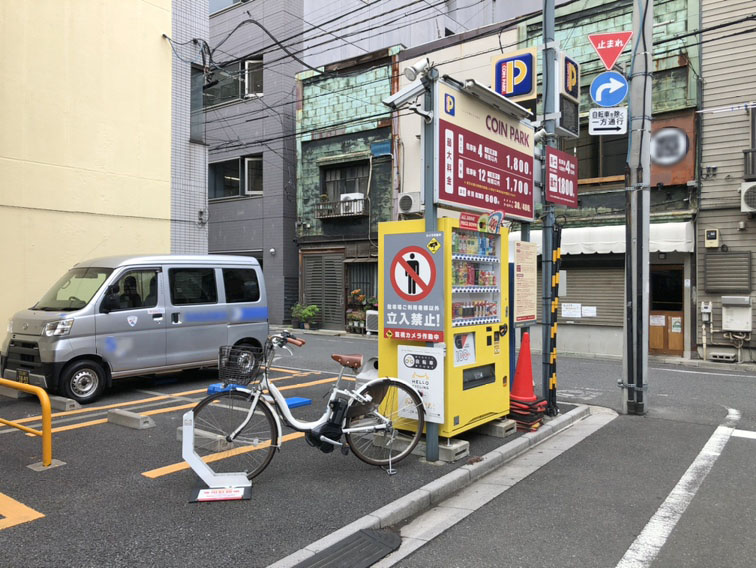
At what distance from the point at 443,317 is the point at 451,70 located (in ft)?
50.8

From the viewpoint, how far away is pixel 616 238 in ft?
49.7

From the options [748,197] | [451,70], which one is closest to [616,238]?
[748,197]

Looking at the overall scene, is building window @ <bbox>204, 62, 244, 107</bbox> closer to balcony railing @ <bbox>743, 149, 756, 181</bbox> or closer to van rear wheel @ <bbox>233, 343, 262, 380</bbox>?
balcony railing @ <bbox>743, 149, 756, 181</bbox>

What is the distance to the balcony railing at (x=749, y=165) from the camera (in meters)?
13.4

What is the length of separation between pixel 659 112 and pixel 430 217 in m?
12.3

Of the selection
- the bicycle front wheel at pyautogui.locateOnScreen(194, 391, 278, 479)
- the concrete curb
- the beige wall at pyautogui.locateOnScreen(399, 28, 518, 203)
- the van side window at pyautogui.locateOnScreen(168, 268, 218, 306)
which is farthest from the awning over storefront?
the bicycle front wheel at pyautogui.locateOnScreen(194, 391, 278, 479)

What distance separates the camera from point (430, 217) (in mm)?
5422

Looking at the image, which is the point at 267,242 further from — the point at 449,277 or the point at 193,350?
the point at 449,277

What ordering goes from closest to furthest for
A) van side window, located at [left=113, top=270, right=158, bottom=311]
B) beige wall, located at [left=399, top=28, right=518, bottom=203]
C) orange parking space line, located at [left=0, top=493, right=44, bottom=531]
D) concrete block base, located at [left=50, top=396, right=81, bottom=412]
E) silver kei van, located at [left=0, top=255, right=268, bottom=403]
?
orange parking space line, located at [left=0, top=493, right=44, bottom=531] → concrete block base, located at [left=50, top=396, right=81, bottom=412] → silver kei van, located at [left=0, top=255, right=268, bottom=403] → van side window, located at [left=113, top=270, right=158, bottom=311] → beige wall, located at [left=399, top=28, right=518, bottom=203]

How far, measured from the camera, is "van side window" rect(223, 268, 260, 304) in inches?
393

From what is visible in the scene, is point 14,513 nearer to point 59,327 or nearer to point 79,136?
point 59,327

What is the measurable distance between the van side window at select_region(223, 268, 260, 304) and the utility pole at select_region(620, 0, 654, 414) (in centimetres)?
621

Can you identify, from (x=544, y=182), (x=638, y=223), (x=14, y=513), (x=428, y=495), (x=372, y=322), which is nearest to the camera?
(x=14, y=513)

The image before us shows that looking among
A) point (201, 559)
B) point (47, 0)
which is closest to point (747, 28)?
point (47, 0)
